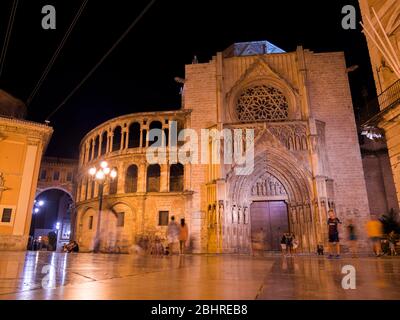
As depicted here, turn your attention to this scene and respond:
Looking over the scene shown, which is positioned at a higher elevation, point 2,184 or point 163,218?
point 2,184

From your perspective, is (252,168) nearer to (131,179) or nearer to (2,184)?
(131,179)

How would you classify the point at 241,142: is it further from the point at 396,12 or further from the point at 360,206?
the point at 396,12

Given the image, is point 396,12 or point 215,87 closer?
point 396,12

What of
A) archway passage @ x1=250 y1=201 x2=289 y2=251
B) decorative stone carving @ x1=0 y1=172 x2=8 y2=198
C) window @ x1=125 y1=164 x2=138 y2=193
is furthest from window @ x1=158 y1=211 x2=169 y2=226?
decorative stone carving @ x1=0 y1=172 x2=8 y2=198

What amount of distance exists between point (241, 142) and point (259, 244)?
674 centimetres

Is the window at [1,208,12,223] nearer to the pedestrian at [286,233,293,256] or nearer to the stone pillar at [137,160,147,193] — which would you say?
the stone pillar at [137,160,147,193]

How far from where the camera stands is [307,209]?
56.0 feet

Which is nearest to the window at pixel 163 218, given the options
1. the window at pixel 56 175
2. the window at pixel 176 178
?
the window at pixel 176 178

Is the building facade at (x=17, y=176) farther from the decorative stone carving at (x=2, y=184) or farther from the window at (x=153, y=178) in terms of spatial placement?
the window at (x=153, y=178)

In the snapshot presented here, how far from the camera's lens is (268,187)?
1902cm

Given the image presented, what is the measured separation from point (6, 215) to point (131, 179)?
866 cm

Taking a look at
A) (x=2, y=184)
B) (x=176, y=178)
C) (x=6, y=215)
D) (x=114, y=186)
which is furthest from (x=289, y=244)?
(x=2, y=184)

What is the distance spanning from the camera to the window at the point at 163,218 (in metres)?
20.2
